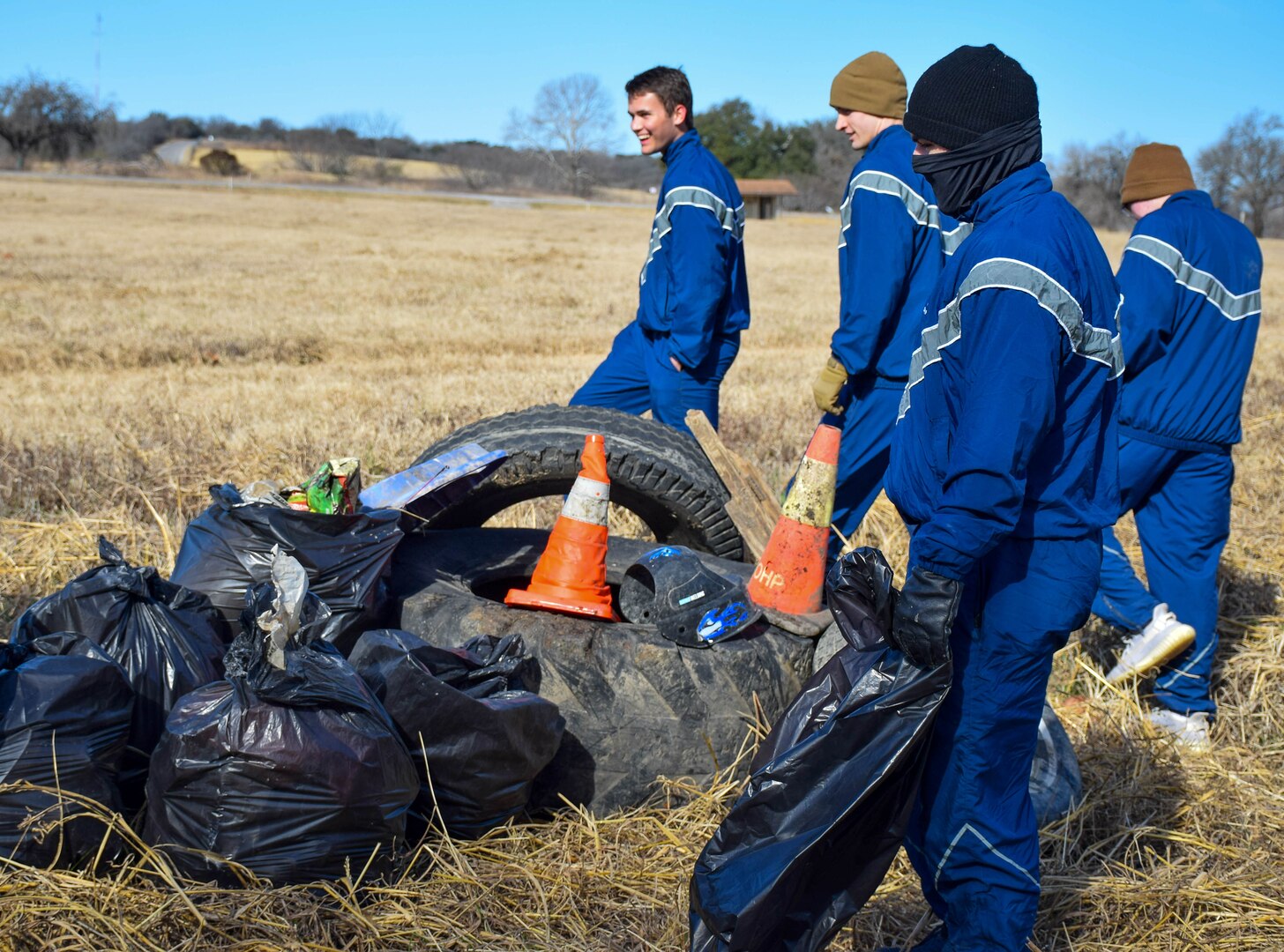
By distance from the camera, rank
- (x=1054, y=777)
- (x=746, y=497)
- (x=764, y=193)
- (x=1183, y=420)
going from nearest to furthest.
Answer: (x=1054, y=777)
(x=1183, y=420)
(x=746, y=497)
(x=764, y=193)

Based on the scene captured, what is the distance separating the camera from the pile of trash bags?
282 cm

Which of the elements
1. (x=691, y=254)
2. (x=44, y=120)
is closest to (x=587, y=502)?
(x=691, y=254)

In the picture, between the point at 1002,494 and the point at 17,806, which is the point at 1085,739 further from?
the point at 17,806

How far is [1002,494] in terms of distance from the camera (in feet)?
7.88

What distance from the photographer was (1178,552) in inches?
182

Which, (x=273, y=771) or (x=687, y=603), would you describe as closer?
(x=273, y=771)

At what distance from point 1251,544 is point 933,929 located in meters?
4.31

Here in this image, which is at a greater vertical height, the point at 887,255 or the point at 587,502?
Answer: the point at 887,255

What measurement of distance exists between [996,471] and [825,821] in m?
0.83

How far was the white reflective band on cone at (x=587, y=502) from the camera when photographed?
157 inches

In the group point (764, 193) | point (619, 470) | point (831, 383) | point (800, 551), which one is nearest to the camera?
point (800, 551)

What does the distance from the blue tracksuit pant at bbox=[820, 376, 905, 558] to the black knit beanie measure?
87.5 inches

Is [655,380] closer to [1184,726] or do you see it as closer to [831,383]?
[831,383]

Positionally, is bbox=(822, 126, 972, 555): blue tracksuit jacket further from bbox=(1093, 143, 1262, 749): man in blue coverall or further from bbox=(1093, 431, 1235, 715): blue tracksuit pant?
bbox=(1093, 431, 1235, 715): blue tracksuit pant
